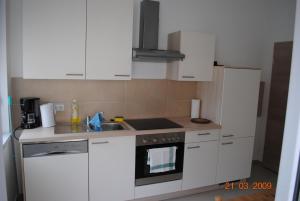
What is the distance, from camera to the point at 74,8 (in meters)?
2.30

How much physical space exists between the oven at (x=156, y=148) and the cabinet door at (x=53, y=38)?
3.27 feet

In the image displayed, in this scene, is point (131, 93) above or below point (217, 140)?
above

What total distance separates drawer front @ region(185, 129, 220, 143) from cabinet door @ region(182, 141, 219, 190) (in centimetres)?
5

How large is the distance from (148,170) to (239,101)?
4.64 ft

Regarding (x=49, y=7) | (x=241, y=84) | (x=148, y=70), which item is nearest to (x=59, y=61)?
(x=49, y=7)

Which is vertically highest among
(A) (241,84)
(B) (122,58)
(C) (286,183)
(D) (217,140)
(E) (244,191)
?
(B) (122,58)

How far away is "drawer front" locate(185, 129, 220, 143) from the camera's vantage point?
272 cm

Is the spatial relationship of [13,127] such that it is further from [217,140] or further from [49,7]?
[217,140]

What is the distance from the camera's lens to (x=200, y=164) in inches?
112

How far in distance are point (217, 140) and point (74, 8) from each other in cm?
217

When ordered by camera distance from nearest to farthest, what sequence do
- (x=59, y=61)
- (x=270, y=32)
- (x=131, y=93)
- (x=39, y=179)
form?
(x=39, y=179) < (x=59, y=61) < (x=131, y=93) < (x=270, y=32)

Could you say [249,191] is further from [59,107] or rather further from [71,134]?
[59,107]

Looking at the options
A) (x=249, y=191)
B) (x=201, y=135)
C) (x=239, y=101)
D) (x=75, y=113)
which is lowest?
(x=249, y=191)

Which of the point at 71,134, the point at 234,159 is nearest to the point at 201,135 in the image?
the point at 234,159
